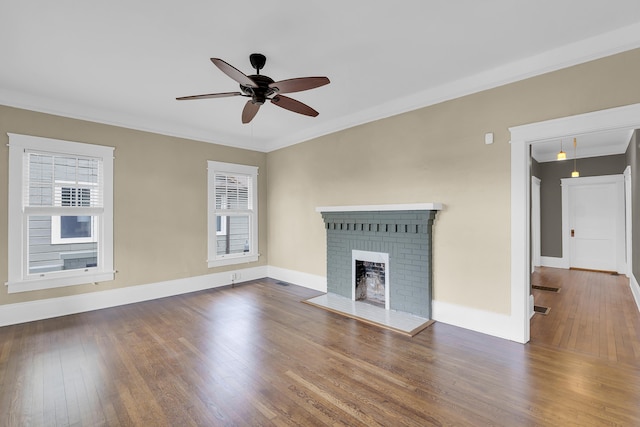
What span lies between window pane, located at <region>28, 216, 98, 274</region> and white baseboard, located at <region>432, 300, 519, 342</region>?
482 centimetres

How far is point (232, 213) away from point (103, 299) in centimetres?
242

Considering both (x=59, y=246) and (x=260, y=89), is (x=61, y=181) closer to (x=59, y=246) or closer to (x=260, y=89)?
(x=59, y=246)

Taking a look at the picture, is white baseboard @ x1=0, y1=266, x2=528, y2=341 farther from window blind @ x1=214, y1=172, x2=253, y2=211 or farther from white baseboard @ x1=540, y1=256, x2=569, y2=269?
white baseboard @ x1=540, y1=256, x2=569, y2=269

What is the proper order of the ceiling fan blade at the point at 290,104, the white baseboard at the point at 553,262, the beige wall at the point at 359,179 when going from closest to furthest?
the ceiling fan blade at the point at 290,104, the beige wall at the point at 359,179, the white baseboard at the point at 553,262

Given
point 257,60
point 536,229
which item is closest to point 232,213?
point 257,60

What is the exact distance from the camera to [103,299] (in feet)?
14.4

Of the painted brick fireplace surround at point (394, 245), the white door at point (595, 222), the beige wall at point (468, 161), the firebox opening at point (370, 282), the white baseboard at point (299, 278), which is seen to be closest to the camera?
the beige wall at point (468, 161)

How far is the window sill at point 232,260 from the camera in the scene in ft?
18.2

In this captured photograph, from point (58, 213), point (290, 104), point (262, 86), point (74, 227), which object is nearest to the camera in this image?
point (262, 86)

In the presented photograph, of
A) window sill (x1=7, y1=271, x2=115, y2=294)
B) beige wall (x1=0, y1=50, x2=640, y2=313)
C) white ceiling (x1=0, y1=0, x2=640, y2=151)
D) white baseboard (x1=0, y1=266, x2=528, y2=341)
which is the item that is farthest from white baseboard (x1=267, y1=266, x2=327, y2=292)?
white ceiling (x1=0, y1=0, x2=640, y2=151)

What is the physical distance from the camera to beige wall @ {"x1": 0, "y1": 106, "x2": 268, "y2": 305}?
3.88 meters

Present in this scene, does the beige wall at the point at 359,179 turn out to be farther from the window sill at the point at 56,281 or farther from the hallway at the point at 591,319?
the hallway at the point at 591,319

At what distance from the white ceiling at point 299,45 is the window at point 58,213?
1.94ft

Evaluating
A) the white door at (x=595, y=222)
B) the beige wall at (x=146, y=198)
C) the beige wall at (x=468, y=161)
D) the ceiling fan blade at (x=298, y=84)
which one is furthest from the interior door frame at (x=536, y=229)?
the beige wall at (x=146, y=198)
